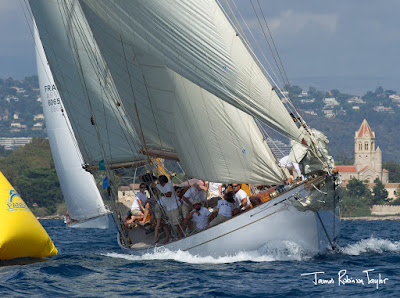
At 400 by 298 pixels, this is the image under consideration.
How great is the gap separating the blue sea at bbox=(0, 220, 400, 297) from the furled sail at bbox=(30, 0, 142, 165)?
3.38 metres

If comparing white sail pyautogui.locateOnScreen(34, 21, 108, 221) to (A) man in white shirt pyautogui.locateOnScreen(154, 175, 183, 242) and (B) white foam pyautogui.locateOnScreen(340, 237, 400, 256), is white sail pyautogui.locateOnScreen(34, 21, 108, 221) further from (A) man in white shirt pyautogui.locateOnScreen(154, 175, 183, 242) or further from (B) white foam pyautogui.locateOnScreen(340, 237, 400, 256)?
(B) white foam pyautogui.locateOnScreen(340, 237, 400, 256)

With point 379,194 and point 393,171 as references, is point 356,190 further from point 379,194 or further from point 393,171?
point 393,171

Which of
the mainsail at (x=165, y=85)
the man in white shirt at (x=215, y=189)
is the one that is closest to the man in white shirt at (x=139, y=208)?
the mainsail at (x=165, y=85)

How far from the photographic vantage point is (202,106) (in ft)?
51.7

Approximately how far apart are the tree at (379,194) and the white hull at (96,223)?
94.7 meters

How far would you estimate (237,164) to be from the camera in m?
15.8

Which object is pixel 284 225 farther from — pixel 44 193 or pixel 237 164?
pixel 44 193

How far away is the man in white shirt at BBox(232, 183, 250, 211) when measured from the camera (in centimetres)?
1563

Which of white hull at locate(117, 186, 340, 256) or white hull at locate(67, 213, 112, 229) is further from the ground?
white hull at locate(67, 213, 112, 229)

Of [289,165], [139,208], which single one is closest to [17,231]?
[139,208]

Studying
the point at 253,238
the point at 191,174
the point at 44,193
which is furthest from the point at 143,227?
the point at 44,193

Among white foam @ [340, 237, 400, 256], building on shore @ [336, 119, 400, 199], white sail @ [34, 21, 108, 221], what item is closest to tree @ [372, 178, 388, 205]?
building on shore @ [336, 119, 400, 199]

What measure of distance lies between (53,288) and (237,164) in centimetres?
464
